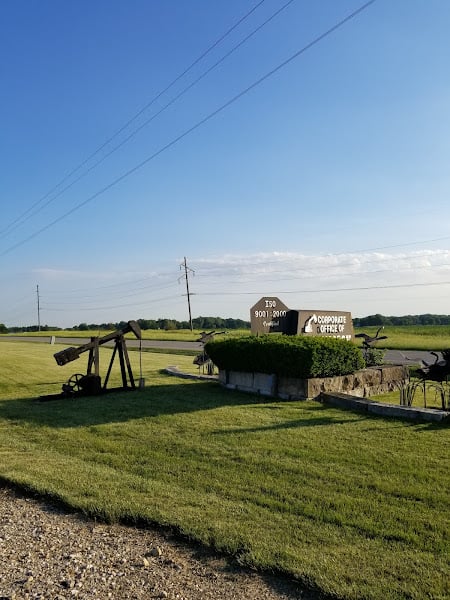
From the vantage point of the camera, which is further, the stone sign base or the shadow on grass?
the stone sign base

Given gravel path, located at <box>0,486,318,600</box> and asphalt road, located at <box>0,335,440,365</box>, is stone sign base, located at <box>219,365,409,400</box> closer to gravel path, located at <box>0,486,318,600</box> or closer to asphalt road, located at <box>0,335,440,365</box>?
asphalt road, located at <box>0,335,440,365</box>

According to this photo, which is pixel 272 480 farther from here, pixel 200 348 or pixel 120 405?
pixel 200 348

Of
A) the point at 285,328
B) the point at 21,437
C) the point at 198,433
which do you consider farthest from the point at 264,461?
the point at 285,328

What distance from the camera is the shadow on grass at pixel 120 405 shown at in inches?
379

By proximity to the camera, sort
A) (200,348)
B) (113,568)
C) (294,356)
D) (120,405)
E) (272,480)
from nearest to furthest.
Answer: (113,568), (272,480), (294,356), (120,405), (200,348)

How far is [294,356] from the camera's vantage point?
10.2m

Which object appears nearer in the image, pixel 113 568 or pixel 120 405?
pixel 113 568

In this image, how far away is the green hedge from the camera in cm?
1005

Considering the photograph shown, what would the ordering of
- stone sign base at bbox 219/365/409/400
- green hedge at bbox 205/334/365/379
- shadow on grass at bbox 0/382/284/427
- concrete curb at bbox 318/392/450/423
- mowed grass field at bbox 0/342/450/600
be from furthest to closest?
1. stone sign base at bbox 219/365/409/400
2. green hedge at bbox 205/334/365/379
3. shadow on grass at bbox 0/382/284/427
4. concrete curb at bbox 318/392/450/423
5. mowed grass field at bbox 0/342/450/600

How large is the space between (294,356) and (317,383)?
69cm

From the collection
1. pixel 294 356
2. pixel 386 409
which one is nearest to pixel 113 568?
pixel 386 409

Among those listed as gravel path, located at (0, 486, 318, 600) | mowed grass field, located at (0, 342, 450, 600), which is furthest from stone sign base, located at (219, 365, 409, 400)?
gravel path, located at (0, 486, 318, 600)

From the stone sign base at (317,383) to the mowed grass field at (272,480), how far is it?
1.60ft

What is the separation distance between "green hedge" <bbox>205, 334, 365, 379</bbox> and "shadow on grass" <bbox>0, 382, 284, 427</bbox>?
2.31ft
